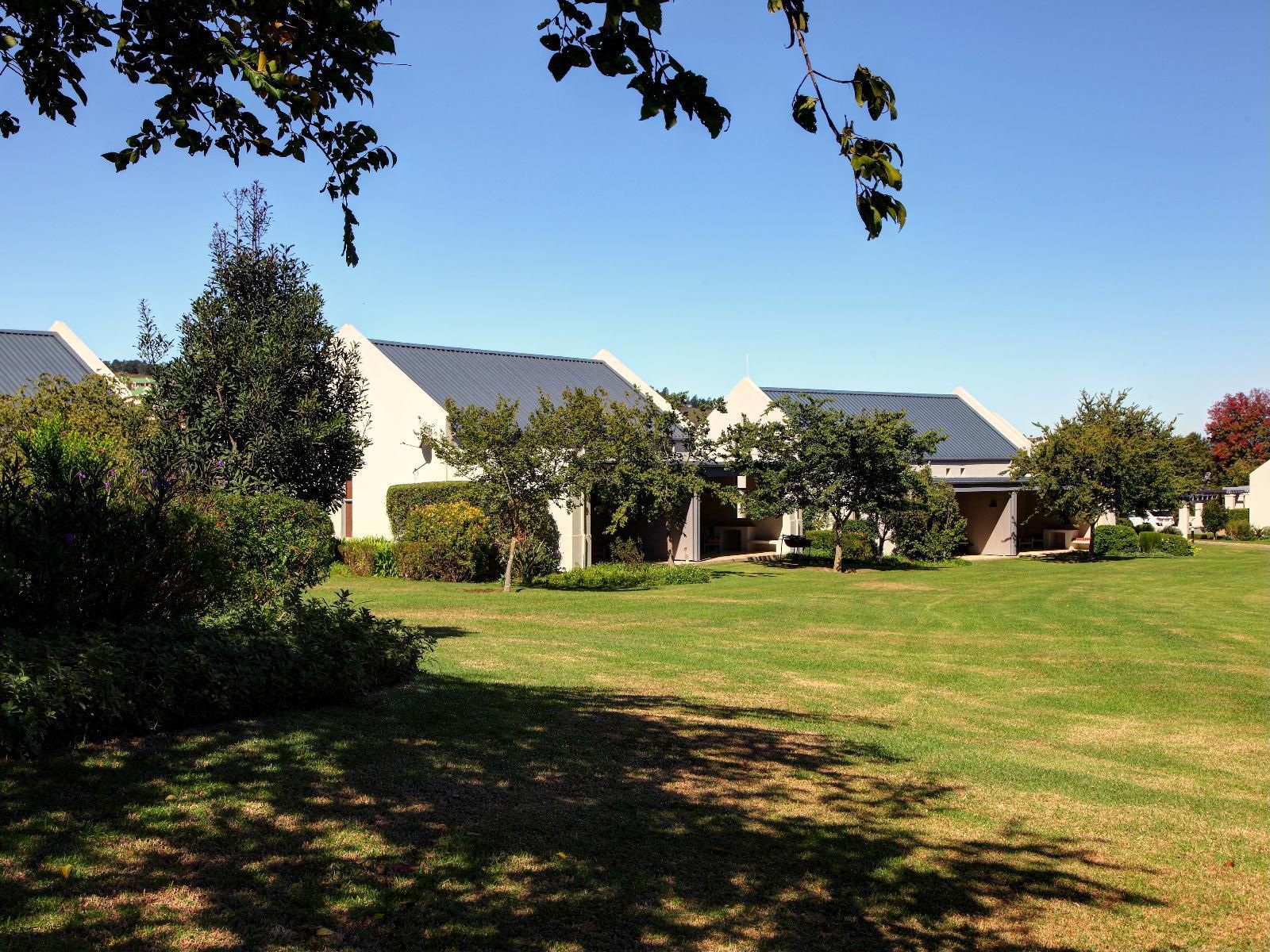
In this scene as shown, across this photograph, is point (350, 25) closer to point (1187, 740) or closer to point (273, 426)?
point (273, 426)

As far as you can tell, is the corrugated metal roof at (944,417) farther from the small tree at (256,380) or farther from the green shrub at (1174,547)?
the small tree at (256,380)

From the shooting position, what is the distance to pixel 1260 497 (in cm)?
5759

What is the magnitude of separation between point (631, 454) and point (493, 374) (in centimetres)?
989

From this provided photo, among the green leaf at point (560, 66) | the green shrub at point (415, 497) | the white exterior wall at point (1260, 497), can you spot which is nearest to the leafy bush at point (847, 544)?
the green shrub at point (415, 497)

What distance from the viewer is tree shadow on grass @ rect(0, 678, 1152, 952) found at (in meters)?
4.63

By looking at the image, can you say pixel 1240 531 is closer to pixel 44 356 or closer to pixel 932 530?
pixel 932 530

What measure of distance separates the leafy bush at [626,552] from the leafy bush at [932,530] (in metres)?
9.80

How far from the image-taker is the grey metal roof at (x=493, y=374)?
31594mm

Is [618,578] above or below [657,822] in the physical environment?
above

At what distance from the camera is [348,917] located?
4633 mm

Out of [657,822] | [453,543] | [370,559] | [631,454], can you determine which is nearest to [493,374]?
[370,559]

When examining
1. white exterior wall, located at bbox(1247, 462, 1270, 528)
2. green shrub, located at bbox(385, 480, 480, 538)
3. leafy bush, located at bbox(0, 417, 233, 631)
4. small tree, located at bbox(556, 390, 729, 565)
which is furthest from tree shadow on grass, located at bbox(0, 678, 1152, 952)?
white exterior wall, located at bbox(1247, 462, 1270, 528)

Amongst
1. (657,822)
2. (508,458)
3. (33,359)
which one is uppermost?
(33,359)

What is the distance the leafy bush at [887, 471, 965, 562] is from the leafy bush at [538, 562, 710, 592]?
437 inches
